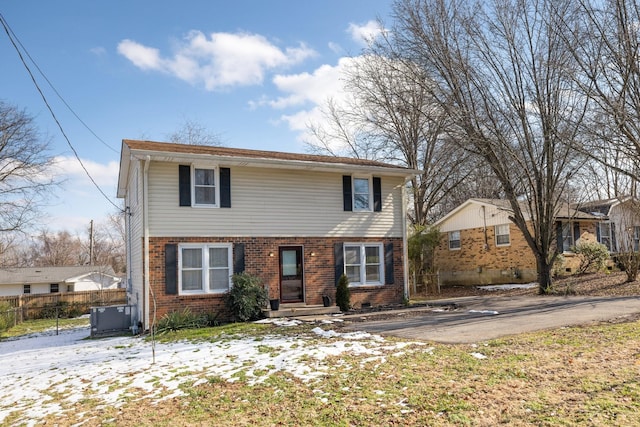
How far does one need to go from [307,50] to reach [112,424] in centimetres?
1195

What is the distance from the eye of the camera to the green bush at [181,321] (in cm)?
1242

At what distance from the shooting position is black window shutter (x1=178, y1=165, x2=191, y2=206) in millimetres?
13461

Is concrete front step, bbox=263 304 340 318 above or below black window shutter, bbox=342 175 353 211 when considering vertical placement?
below

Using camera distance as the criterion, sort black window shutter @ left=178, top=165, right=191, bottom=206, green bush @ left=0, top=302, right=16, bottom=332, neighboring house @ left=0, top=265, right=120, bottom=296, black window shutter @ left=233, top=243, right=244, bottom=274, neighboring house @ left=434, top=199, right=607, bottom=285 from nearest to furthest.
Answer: black window shutter @ left=178, top=165, right=191, bottom=206 → black window shutter @ left=233, top=243, right=244, bottom=274 → green bush @ left=0, top=302, right=16, bottom=332 → neighboring house @ left=434, top=199, right=607, bottom=285 → neighboring house @ left=0, top=265, right=120, bottom=296

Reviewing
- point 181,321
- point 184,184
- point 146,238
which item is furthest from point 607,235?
point 146,238

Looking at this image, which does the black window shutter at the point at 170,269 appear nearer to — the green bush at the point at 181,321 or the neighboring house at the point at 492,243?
the green bush at the point at 181,321

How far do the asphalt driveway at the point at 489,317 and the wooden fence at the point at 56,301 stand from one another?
61.4 ft

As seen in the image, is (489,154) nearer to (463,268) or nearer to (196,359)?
(463,268)

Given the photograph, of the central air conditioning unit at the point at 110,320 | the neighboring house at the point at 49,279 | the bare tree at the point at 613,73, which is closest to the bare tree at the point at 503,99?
the bare tree at the point at 613,73

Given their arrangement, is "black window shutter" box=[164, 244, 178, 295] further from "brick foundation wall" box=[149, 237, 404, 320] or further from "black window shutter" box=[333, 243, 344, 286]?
"black window shutter" box=[333, 243, 344, 286]

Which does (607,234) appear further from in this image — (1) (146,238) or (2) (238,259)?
(1) (146,238)

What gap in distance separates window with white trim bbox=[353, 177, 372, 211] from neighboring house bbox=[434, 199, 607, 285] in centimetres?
899

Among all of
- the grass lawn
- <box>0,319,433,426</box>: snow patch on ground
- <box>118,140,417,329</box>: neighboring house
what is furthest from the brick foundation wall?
the grass lawn

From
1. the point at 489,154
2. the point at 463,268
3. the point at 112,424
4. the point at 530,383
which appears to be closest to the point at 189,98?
the point at 489,154
